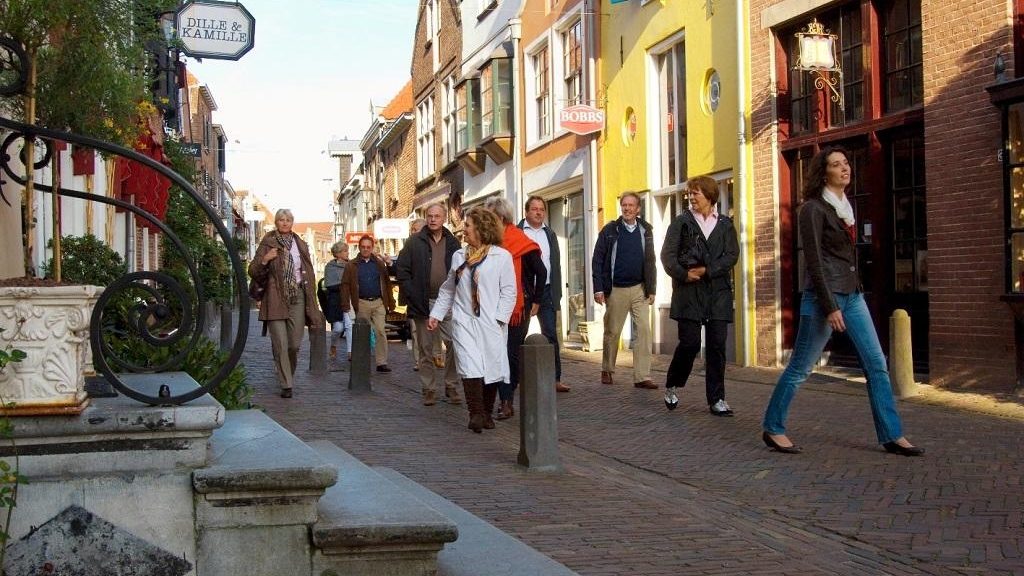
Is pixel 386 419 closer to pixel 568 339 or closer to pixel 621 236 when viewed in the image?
pixel 621 236

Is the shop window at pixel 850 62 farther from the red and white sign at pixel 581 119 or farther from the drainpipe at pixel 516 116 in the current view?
the drainpipe at pixel 516 116

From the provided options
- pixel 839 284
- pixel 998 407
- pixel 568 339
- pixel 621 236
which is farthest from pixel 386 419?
pixel 568 339

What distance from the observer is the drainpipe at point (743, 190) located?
14438 millimetres

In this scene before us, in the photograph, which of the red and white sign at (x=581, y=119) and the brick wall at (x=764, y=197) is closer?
the brick wall at (x=764, y=197)

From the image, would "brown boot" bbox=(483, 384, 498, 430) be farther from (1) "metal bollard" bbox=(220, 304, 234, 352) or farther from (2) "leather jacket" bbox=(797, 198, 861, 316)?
(1) "metal bollard" bbox=(220, 304, 234, 352)

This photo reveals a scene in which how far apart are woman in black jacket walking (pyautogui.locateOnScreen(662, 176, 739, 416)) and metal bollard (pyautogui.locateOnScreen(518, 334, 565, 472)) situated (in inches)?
98.4

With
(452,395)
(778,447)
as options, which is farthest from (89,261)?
(778,447)

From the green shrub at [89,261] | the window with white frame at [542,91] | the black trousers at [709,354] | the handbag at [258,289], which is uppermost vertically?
the window with white frame at [542,91]

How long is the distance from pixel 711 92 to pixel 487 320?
27.0 feet

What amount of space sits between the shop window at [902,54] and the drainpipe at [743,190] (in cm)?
233

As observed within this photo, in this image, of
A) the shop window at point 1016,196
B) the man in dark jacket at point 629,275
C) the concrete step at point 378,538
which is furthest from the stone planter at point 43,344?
the shop window at point 1016,196

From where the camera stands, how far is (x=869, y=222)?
492 inches

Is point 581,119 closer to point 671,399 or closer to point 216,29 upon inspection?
point 216,29

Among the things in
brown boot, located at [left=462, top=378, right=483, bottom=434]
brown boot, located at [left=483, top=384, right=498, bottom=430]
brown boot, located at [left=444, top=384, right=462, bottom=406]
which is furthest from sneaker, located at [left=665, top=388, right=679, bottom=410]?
brown boot, located at [left=444, top=384, right=462, bottom=406]
